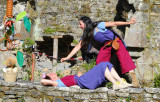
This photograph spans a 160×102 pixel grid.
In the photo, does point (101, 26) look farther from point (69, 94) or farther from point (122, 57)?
point (69, 94)

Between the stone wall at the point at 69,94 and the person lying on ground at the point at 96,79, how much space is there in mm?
84

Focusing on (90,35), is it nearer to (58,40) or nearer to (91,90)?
(91,90)

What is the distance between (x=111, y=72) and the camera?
385 cm

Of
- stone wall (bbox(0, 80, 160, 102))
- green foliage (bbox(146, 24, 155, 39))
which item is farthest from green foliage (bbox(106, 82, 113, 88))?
green foliage (bbox(146, 24, 155, 39))

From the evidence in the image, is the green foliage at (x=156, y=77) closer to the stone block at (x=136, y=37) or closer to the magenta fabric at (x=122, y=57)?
the stone block at (x=136, y=37)

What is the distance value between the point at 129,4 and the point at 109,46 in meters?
1.75

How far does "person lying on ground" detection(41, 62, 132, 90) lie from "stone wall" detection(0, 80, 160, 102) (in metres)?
0.08

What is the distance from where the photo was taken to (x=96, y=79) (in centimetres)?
386

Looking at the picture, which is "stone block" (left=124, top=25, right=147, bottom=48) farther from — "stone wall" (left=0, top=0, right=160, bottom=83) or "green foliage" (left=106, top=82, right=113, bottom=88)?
"green foliage" (left=106, top=82, right=113, bottom=88)

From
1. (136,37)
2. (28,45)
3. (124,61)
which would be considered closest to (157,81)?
(136,37)

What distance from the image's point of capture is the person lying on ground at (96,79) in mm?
3771

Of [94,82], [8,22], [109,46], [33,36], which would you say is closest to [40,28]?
[33,36]

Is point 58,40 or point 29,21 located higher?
point 29,21

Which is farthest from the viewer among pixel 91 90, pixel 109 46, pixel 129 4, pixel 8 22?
pixel 8 22
